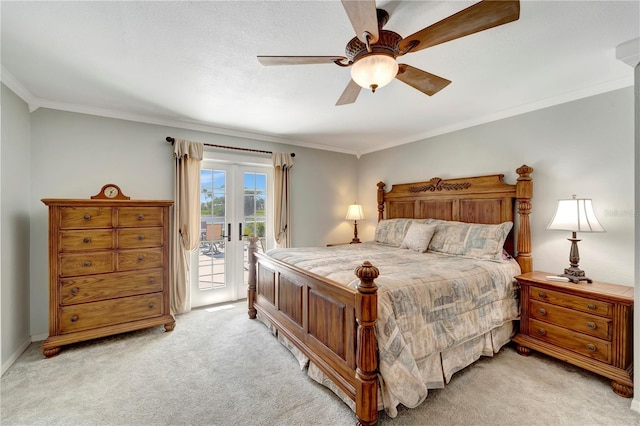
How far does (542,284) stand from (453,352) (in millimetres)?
1115

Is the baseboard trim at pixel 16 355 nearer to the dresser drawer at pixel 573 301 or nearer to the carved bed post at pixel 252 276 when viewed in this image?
the carved bed post at pixel 252 276

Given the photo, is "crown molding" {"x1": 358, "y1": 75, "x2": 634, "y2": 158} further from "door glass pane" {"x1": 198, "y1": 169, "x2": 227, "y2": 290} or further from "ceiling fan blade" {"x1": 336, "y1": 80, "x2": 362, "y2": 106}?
"door glass pane" {"x1": 198, "y1": 169, "x2": 227, "y2": 290}

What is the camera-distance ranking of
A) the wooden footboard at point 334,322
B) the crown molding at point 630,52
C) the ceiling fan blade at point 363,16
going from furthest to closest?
the crown molding at point 630,52
the wooden footboard at point 334,322
the ceiling fan blade at point 363,16

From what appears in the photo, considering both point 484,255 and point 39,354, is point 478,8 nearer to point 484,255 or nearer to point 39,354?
point 484,255

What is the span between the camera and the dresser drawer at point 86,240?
104 inches

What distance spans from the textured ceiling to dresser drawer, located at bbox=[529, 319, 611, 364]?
7.28 ft

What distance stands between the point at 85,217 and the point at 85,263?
45 centimetres

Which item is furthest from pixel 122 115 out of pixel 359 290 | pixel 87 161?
pixel 359 290

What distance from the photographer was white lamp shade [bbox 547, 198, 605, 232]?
2.37 m

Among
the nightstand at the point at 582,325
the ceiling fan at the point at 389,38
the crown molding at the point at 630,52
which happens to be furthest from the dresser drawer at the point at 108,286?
the crown molding at the point at 630,52

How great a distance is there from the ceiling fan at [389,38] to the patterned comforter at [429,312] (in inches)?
53.8

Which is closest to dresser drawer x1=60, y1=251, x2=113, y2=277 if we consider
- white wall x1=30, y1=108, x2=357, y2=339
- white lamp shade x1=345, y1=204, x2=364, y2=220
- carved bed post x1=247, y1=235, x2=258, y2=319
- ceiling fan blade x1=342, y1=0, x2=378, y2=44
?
white wall x1=30, y1=108, x2=357, y2=339

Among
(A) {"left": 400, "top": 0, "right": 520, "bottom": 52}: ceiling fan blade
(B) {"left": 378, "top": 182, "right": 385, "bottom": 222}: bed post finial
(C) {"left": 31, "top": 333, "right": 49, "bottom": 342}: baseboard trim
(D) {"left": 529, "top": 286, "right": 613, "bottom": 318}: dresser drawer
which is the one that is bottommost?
(C) {"left": 31, "top": 333, "right": 49, "bottom": 342}: baseboard trim

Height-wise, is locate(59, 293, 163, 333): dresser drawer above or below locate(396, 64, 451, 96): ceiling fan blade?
below
